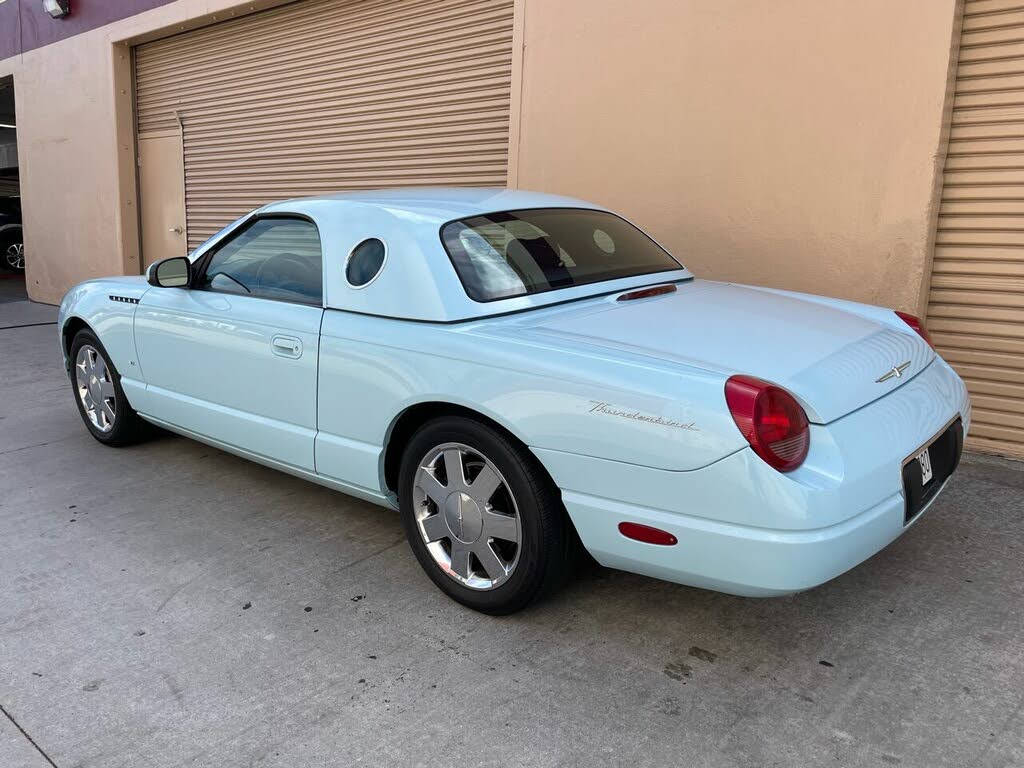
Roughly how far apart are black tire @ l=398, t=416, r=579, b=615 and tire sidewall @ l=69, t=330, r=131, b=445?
8.39 feet

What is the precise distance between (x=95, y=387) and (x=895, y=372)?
4.35 m

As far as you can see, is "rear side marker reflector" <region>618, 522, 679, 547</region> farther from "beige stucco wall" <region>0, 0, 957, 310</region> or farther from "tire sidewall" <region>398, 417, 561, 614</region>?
"beige stucco wall" <region>0, 0, 957, 310</region>

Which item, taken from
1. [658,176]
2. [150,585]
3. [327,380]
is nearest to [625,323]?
[327,380]

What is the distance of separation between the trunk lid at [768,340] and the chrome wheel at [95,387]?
122 inches

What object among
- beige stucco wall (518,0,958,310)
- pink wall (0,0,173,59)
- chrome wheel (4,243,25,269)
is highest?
pink wall (0,0,173,59)

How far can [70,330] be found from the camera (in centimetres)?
522

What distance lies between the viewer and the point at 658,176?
18.9 feet

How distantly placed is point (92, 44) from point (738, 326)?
10966 millimetres

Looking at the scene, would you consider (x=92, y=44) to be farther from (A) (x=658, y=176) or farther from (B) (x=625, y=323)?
(B) (x=625, y=323)

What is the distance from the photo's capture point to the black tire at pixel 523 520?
2785 mm

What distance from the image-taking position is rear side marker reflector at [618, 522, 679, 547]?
2521 mm

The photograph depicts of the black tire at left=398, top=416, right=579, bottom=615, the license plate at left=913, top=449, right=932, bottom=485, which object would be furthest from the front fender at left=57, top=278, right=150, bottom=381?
the license plate at left=913, top=449, right=932, bottom=485

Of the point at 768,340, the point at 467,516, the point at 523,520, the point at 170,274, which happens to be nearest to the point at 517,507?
the point at 523,520

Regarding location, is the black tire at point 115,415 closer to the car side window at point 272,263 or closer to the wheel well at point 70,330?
the wheel well at point 70,330
